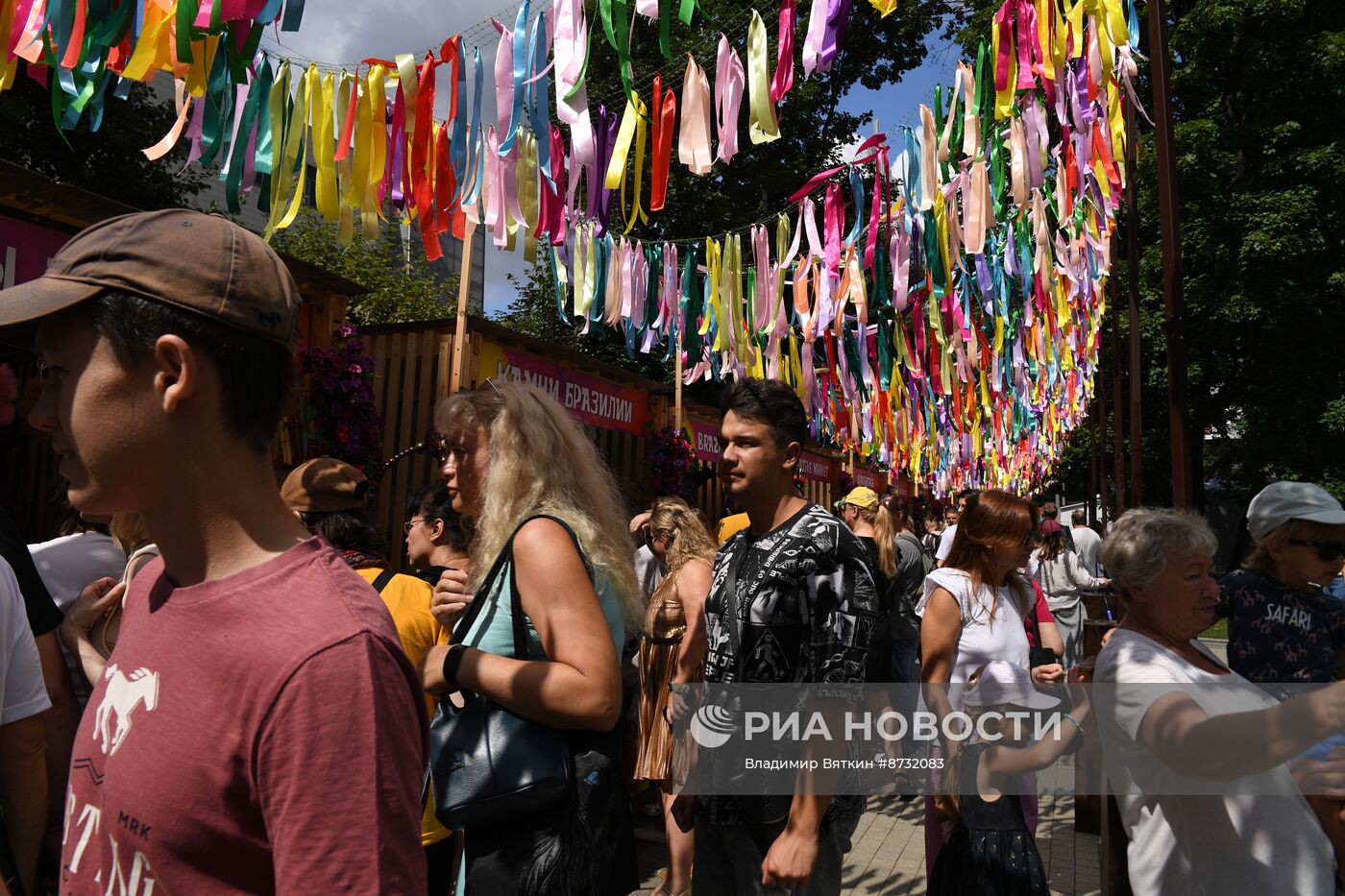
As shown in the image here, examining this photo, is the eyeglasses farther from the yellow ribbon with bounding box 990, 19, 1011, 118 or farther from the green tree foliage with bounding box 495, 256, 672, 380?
the green tree foliage with bounding box 495, 256, 672, 380

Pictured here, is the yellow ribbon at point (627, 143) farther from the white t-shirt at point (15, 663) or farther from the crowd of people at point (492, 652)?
the white t-shirt at point (15, 663)

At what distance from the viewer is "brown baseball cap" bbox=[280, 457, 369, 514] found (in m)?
3.13

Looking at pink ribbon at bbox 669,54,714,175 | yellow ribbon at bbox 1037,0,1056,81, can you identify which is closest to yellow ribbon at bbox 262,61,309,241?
pink ribbon at bbox 669,54,714,175

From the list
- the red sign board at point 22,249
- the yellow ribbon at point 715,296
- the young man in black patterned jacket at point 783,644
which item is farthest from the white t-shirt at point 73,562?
the yellow ribbon at point 715,296

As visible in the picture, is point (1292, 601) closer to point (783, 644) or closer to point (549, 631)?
point (783, 644)

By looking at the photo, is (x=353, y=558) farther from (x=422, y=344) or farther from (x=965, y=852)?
(x=422, y=344)

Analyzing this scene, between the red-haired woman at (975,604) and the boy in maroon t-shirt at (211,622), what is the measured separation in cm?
278

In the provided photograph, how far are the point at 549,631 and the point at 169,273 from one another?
1083 mm

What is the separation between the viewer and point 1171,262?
375 cm

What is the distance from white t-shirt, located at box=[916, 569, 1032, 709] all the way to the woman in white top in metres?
4.99

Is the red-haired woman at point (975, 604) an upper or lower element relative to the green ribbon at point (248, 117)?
lower

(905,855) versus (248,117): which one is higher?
(248,117)

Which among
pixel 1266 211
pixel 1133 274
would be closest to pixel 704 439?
pixel 1133 274

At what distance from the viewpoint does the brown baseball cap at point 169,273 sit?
3.10 feet
